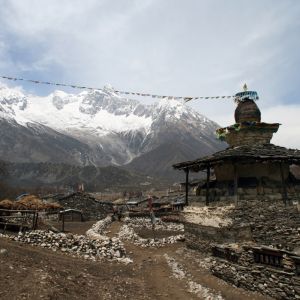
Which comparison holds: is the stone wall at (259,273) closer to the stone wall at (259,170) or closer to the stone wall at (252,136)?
the stone wall at (259,170)

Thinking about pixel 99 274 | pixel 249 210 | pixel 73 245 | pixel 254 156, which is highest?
pixel 254 156

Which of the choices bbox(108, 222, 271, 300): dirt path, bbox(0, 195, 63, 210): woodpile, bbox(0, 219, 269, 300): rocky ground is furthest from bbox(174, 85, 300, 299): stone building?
bbox(0, 195, 63, 210): woodpile

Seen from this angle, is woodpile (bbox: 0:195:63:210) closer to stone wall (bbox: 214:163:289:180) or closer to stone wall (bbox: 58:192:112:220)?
stone wall (bbox: 58:192:112:220)

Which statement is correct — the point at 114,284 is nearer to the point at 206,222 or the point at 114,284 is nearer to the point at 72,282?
the point at 72,282

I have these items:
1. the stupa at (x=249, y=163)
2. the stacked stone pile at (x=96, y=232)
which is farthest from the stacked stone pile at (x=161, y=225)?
the stupa at (x=249, y=163)

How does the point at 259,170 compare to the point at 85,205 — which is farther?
the point at 85,205

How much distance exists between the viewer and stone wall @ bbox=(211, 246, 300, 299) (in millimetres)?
11305

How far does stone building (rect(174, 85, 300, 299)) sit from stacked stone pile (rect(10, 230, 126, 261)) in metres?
4.65

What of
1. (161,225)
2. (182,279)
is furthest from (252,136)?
(161,225)

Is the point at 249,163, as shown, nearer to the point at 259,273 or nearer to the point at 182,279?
the point at 259,273

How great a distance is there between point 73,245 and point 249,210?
8646 mm

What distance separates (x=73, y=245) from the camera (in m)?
17.5

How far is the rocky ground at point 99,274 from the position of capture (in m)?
10.6

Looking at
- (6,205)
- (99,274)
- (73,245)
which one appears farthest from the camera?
(6,205)
